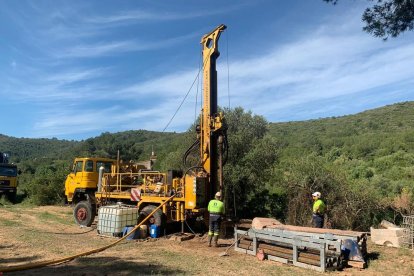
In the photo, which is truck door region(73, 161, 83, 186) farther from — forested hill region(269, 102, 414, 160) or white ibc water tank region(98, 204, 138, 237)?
forested hill region(269, 102, 414, 160)

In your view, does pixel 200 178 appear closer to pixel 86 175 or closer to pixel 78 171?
pixel 86 175

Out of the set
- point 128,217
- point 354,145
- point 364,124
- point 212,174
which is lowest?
point 128,217

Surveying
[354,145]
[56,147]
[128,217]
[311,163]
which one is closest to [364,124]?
[354,145]

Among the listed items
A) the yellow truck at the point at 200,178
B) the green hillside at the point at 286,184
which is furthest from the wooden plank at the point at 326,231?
the green hillside at the point at 286,184

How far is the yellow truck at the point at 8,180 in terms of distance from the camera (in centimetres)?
2778

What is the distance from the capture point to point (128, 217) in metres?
13.6

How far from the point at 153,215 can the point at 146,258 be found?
3.25 metres

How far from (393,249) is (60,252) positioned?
926cm

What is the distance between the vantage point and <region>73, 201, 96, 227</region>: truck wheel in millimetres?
16141

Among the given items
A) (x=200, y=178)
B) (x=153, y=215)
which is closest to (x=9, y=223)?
(x=153, y=215)

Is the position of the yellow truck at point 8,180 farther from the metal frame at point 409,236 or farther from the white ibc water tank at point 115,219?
the metal frame at point 409,236

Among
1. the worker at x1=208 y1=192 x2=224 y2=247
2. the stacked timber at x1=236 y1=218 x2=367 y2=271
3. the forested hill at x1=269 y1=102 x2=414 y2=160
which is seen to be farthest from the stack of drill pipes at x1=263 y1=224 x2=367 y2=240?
the forested hill at x1=269 y1=102 x2=414 y2=160

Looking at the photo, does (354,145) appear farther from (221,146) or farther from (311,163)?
(221,146)

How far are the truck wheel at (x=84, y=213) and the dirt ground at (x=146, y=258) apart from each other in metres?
1.82
